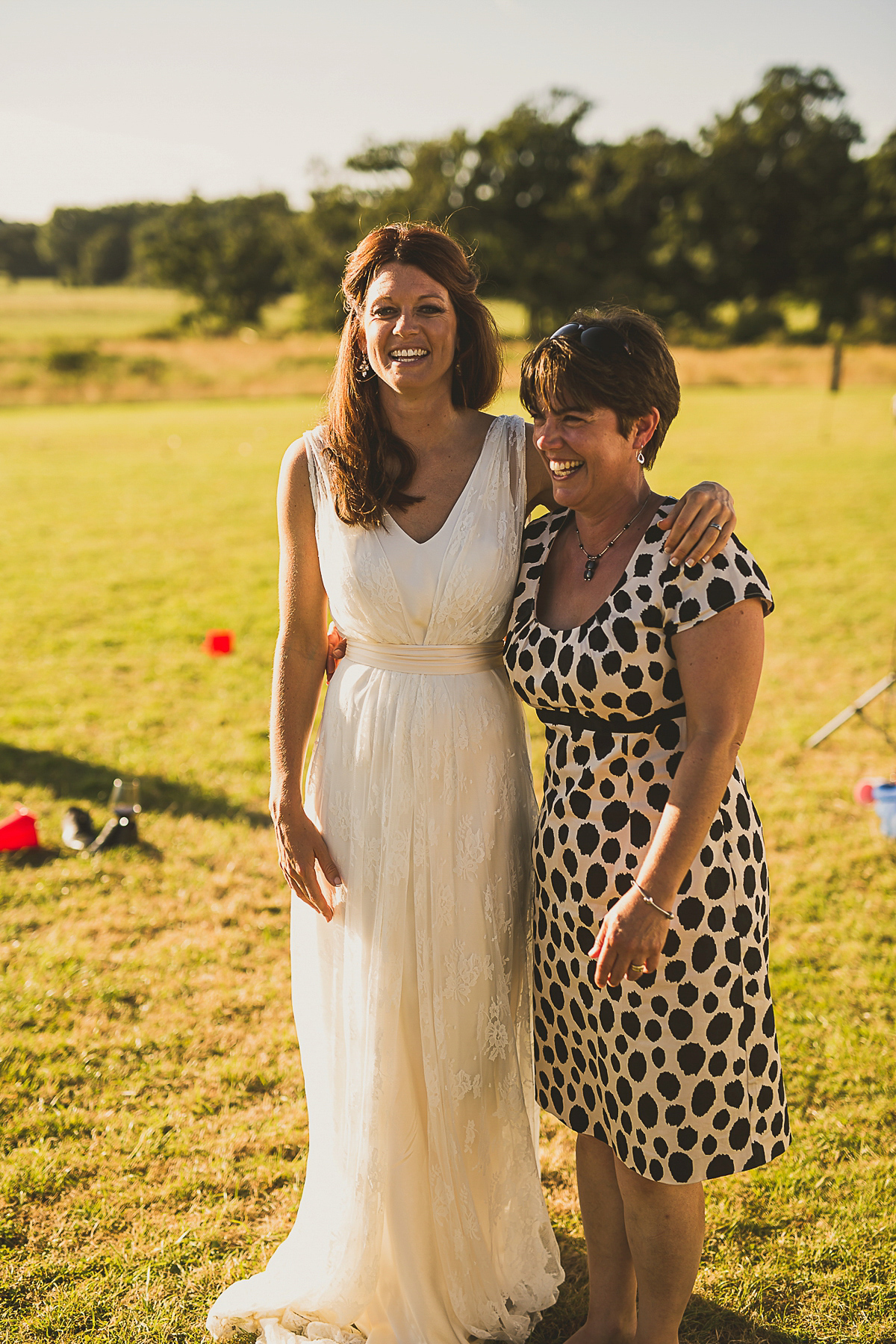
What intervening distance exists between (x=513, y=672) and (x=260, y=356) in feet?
129

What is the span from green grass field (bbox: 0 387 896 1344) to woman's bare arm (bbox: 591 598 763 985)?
1402 millimetres

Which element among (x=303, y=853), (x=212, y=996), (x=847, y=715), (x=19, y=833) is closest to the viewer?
(x=303, y=853)

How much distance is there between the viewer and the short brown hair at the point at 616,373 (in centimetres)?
203

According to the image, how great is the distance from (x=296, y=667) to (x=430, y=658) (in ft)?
1.24

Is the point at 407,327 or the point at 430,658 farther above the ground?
the point at 407,327

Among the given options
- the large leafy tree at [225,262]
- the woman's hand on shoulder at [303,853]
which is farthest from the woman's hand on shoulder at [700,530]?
the large leafy tree at [225,262]

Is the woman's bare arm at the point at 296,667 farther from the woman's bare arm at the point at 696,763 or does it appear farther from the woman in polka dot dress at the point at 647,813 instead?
the woman's bare arm at the point at 696,763

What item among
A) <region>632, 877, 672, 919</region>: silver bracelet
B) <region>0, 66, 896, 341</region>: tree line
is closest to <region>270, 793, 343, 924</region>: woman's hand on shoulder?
<region>632, 877, 672, 919</region>: silver bracelet

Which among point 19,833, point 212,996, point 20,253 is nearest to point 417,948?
point 212,996

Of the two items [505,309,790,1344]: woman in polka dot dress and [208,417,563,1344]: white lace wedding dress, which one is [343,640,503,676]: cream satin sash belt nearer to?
[208,417,563,1344]: white lace wedding dress

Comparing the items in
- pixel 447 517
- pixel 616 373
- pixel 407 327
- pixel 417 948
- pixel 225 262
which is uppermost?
pixel 225 262

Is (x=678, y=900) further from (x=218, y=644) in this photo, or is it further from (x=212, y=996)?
(x=218, y=644)

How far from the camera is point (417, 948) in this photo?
237 cm

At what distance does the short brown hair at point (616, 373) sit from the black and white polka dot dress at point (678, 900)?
9.5 inches
